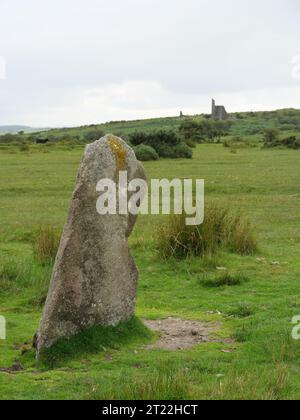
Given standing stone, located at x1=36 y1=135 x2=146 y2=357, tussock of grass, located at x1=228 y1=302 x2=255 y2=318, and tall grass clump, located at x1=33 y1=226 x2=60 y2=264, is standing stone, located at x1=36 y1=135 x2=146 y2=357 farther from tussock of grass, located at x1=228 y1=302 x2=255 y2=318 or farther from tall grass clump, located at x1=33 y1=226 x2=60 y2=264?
tall grass clump, located at x1=33 y1=226 x2=60 y2=264

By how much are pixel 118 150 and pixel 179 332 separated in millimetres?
2436

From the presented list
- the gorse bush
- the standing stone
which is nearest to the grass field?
the standing stone

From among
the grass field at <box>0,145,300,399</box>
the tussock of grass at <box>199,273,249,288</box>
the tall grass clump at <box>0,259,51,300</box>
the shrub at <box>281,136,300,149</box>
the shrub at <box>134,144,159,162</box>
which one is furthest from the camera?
the shrub at <box>281,136,300,149</box>

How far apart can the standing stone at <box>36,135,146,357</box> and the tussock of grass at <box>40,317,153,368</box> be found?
75mm

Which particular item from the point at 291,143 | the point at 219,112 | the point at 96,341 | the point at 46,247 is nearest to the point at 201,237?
the point at 46,247

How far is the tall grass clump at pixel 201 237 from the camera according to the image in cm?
1230

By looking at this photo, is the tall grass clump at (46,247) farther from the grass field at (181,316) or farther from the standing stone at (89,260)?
the standing stone at (89,260)

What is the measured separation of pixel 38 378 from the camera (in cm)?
682

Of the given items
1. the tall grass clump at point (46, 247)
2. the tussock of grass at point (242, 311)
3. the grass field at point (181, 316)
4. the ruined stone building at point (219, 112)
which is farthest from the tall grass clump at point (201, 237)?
the ruined stone building at point (219, 112)

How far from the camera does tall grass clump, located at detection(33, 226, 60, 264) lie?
466 inches

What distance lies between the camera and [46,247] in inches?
→ 472

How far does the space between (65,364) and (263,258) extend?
21.0 feet
